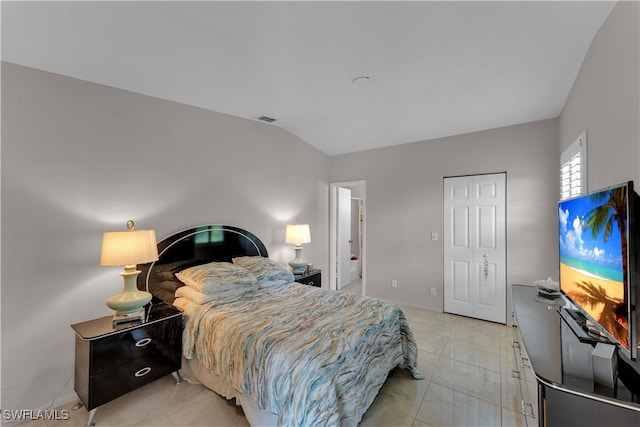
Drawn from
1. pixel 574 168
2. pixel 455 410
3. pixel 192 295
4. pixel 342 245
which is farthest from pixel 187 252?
pixel 574 168

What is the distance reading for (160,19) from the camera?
5.67ft

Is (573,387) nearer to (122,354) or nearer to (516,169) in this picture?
(122,354)

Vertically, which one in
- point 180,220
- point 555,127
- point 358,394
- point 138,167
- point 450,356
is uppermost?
point 555,127

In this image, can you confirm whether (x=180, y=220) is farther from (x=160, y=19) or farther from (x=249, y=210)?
(x=160, y=19)

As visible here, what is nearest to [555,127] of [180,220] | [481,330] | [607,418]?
[481,330]

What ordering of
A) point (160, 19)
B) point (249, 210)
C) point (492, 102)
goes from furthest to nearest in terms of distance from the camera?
point (249, 210) < point (492, 102) < point (160, 19)

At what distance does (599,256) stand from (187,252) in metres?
3.14

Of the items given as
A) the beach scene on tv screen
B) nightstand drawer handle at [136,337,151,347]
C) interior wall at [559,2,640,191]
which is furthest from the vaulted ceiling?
nightstand drawer handle at [136,337,151,347]

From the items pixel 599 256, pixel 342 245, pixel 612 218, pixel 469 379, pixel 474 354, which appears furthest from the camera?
pixel 342 245

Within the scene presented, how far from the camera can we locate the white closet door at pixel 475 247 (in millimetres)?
3562

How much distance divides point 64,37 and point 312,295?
2.72m

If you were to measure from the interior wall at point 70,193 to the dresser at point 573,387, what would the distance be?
9.87ft

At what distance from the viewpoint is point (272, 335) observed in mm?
1878

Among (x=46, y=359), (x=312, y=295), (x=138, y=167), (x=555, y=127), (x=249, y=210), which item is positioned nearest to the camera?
(x=46, y=359)
